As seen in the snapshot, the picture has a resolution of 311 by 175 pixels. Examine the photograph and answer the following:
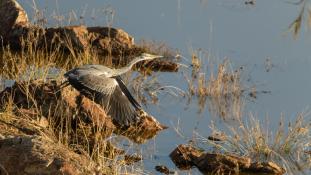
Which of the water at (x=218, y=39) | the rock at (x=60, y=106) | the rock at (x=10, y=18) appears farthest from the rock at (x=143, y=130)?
the rock at (x=10, y=18)

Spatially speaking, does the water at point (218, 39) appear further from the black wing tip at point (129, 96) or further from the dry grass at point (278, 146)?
the dry grass at point (278, 146)

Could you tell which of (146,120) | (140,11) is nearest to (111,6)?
(140,11)

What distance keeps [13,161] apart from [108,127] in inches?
120

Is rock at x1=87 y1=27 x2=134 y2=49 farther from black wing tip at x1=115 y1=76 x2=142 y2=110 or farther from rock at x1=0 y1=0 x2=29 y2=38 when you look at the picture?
black wing tip at x1=115 y1=76 x2=142 y2=110

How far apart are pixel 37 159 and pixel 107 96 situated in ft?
7.74

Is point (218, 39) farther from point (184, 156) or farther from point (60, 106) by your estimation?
point (184, 156)

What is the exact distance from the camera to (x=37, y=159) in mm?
4914

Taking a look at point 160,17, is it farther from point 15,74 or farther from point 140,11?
point 15,74

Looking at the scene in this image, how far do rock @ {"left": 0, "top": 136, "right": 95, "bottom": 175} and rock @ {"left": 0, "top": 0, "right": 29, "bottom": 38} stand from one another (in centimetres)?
638

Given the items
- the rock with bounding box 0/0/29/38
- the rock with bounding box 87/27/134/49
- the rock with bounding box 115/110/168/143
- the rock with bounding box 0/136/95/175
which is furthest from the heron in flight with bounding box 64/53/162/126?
the rock with bounding box 0/0/29/38

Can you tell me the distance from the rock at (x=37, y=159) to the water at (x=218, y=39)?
8.99ft

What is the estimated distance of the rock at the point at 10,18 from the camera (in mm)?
11359

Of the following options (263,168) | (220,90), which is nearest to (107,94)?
(263,168)

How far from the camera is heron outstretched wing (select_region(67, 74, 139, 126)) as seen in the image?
718 cm
